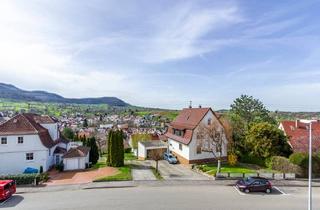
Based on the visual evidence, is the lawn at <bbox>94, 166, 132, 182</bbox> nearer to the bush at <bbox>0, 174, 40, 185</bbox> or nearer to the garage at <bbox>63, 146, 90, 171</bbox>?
the bush at <bbox>0, 174, 40, 185</bbox>

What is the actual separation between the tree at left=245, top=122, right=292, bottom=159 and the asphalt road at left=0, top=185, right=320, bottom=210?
1124 cm

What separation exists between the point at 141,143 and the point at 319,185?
32822 millimetres

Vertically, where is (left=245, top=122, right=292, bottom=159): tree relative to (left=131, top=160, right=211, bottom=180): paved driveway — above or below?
above

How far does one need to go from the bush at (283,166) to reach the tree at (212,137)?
7049mm

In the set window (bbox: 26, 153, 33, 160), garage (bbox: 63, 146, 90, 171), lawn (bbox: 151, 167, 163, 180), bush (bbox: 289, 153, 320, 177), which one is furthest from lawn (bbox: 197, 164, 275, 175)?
window (bbox: 26, 153, 33, 160)

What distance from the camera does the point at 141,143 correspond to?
59.8 meters

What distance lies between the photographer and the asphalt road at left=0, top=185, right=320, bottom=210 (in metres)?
25.6

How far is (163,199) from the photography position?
27469 mm

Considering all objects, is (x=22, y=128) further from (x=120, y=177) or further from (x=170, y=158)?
(x=170, y=158)

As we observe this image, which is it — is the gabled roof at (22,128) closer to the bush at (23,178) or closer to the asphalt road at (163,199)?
the bush at (23,178)

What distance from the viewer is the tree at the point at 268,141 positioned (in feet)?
143

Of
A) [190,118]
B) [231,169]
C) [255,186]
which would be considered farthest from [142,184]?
[190,118]

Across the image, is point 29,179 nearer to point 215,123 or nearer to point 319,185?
point 215,123

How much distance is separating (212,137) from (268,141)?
26.5 ft
